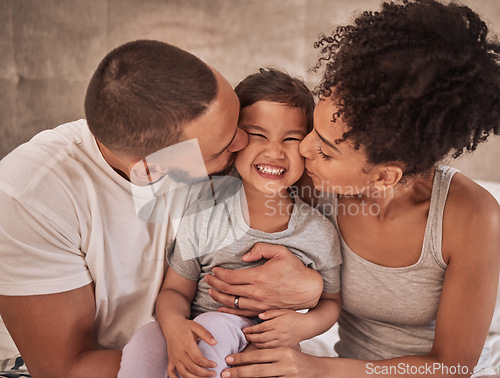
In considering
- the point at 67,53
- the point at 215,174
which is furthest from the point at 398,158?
the point at 67,53

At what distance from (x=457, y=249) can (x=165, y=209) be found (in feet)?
2.30

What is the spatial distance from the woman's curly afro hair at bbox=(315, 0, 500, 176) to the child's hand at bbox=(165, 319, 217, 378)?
20.2 inches

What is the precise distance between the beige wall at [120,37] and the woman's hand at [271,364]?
55.5 inches

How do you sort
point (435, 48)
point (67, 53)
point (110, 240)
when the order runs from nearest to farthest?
point (435, 48)
point (110, 240)
point (67, 53)

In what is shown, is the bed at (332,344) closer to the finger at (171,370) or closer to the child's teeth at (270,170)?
the finger at (171,370)

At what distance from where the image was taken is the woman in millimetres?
982

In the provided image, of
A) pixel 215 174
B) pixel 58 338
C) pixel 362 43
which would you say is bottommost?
pixel 58 338

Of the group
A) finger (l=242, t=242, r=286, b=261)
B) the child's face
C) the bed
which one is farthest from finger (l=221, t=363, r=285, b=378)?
the bed

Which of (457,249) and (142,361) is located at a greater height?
(457,249)

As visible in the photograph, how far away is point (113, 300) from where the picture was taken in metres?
1.22

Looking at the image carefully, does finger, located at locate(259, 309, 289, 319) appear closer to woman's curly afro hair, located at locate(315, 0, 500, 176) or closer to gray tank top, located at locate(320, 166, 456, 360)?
gray tank top, located at locate(320, 166, 456, 360)

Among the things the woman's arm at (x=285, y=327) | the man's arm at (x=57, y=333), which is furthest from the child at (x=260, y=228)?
the man's arm at (x=57, y=333)

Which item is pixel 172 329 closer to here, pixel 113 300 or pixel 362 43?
pixel 113 300

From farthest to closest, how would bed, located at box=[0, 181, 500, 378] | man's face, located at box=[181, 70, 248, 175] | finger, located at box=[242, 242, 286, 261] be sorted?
bed, located at box=[0, 181, 500, 378] → finger, located at box=[242, 242, 286, 261] → man's face, located at box=[181, 70, 248, 175]
